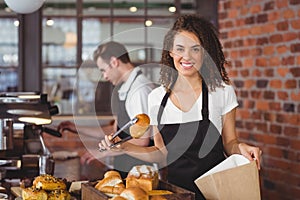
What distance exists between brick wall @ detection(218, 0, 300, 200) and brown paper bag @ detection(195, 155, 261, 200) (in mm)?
1816

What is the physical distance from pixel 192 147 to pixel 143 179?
0.70m

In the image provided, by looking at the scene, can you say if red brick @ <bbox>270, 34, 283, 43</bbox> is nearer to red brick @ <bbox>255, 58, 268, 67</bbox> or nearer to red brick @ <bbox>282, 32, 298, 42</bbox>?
red brick @ <bbox>282, 32, 298, 42</bbox>

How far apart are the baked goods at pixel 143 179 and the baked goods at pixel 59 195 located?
0.86 ft

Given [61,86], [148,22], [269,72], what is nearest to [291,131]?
[269,72]

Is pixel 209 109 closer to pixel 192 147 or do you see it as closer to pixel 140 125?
pixel 192 147

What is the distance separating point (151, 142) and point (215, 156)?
0.62 metres

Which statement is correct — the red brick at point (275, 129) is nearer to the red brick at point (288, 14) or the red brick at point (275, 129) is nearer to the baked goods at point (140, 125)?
the red brick at point (288, 14)

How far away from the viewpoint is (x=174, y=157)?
2.98m

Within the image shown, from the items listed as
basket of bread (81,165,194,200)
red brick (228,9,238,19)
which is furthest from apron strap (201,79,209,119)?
red brick (228,9,238,19)

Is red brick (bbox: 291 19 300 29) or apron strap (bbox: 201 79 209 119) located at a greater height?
red brick (bbox: 291 19 300 29)

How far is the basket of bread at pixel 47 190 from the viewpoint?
7.93 ft

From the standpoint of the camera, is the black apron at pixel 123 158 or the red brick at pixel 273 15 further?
the red brick at pixel 273 15

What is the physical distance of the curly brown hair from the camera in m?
2.96

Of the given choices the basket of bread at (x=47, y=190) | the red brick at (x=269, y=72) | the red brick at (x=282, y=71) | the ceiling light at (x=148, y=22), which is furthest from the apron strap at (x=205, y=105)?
the ceiling light at (x=148, y=22)
